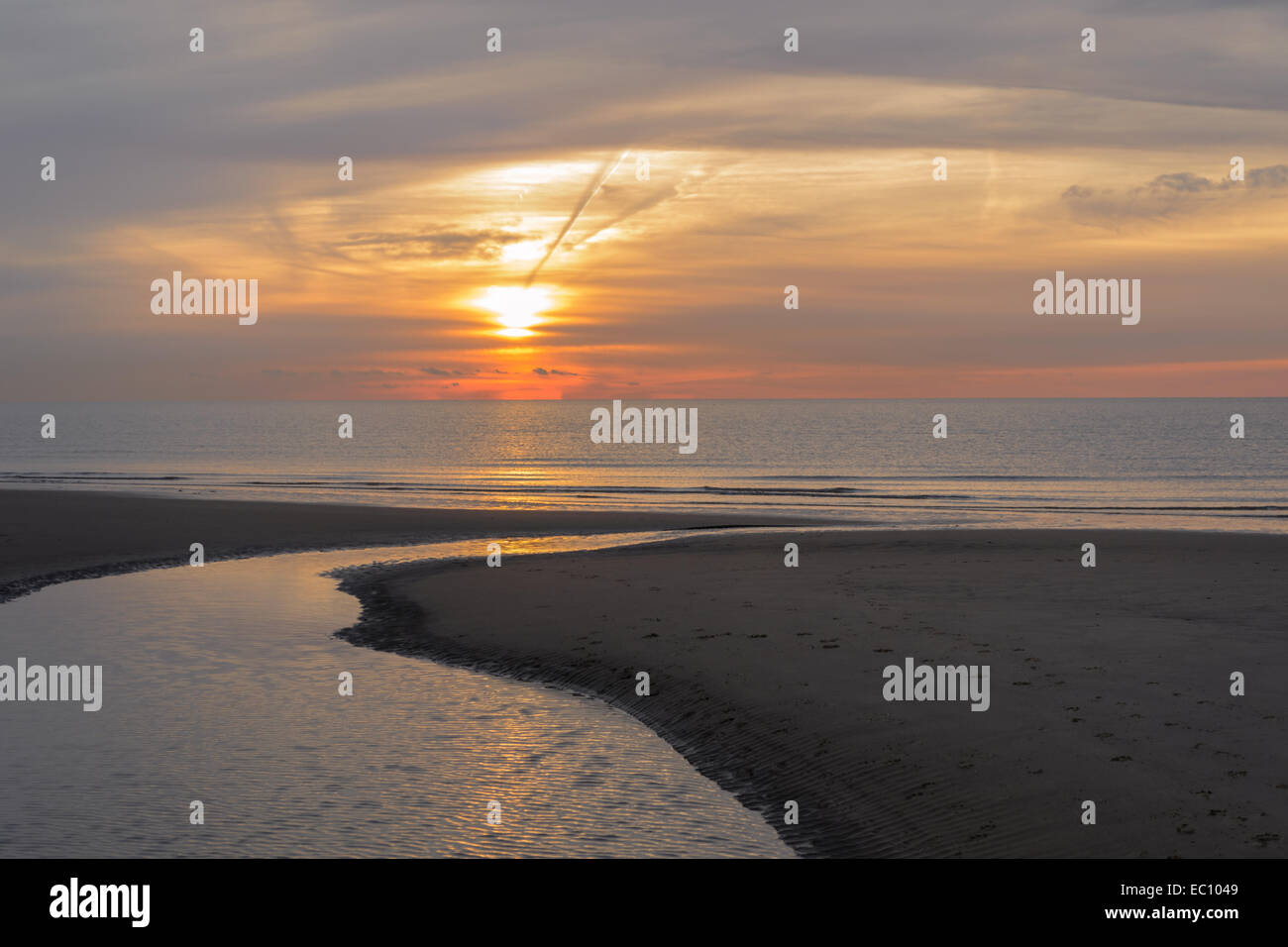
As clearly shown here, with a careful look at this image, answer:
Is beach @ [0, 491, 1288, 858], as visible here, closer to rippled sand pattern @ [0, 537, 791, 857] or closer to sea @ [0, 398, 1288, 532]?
rippled sand pattern @ [0, 537, 791, 857]

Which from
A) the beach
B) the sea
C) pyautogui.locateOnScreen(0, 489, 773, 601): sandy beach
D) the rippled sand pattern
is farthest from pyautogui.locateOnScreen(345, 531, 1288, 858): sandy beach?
the sea

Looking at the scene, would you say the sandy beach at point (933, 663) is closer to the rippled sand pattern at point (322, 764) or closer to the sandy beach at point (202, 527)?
the rippled sand pattern at point (322, 764)

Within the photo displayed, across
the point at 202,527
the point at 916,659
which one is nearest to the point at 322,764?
the point at 916,659

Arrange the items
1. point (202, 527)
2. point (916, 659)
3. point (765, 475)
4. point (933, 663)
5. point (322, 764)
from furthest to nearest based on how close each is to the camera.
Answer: point (765, 475) → point (202, 527) → point (916, 659) → point (933, 663) → point (322, 764)

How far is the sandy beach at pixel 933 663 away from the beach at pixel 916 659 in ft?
0.16

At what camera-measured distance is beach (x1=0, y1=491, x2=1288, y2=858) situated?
37.3 feet

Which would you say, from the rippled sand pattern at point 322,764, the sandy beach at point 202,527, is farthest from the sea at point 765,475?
the rippled sand pattern at point 322,764

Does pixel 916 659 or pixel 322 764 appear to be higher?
pixel 916 659

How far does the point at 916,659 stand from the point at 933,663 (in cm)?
39

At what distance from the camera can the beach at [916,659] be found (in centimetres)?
1138

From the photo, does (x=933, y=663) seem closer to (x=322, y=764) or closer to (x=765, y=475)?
(x=322, y=764)

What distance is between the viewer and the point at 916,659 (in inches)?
696

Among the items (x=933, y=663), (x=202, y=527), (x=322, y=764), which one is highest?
(x=202, y=527)
